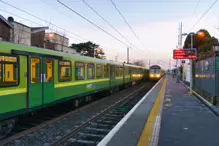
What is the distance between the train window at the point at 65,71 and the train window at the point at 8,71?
327cm

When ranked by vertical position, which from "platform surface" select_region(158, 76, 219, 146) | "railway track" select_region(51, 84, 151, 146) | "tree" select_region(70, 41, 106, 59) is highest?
"tree" select_region(70, 41, 106, 59)

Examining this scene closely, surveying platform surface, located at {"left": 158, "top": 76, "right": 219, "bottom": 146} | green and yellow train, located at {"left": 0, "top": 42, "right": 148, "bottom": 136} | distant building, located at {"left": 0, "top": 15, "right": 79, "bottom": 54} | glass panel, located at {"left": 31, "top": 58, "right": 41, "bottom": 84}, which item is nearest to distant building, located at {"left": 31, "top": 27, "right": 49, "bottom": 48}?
distant building, located at {"left": 0, "top": 15, "right": 79, "bottom": 54}

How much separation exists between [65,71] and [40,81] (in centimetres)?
243

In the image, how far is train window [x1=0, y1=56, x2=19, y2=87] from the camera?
24.0ft

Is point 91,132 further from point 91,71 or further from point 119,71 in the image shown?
point 119,71

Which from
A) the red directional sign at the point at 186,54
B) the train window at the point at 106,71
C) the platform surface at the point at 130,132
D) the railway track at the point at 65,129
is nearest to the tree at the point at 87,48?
the train window at the point at 106,71

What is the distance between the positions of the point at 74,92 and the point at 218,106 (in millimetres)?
6915

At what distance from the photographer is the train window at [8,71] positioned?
7.30 m

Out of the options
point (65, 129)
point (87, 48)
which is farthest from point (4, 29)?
point (87, 48)

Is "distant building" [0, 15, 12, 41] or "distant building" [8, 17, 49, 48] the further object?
"distant building" [8, 17, 49, 48]

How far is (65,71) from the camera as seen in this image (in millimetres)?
11602

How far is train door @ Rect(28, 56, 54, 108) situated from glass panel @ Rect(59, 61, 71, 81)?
905 mm

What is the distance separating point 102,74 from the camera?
18.3 meters

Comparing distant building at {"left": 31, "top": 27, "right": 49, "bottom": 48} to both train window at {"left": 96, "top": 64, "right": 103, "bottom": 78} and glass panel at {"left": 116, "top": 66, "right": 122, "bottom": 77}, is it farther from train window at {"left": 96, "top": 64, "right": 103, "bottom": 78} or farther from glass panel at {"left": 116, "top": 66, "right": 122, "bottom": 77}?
train window at {"left": 96, "top": 64, "right": 103, "bottom": 78}
